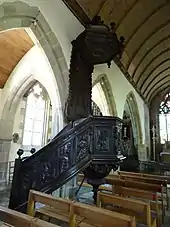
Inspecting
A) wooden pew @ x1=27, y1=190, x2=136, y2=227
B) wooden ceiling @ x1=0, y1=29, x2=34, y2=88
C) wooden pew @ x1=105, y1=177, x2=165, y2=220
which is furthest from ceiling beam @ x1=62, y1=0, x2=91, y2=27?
wooden pew @ x1=27, y1=190, x2=136, y2=227

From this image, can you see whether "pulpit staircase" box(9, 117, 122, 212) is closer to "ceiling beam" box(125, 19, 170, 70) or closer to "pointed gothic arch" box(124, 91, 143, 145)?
"ceiling beam" box(125, 19, 170, 70)

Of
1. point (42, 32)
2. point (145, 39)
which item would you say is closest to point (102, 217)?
point (42, 32)

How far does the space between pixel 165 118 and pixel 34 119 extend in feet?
30.4

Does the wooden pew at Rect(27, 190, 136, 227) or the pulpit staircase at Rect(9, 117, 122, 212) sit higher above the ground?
the pulpit staircase at Rect(9, 117, 122, 212)

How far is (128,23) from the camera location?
556 centimetres

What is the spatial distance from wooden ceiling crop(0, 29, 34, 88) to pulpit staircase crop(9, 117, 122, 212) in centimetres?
317

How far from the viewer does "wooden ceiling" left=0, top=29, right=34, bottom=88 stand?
4.82m

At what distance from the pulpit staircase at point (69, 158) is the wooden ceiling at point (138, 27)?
8.60 ft

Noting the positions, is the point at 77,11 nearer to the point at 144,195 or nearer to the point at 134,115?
the point at 144,195

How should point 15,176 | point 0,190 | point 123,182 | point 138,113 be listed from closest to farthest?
point 15,176, point 123,182, point 0,190, point 138,113

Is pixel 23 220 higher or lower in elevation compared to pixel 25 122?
lower

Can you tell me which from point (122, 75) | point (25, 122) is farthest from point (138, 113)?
point (25, 122)

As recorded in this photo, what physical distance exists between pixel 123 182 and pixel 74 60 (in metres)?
2.39

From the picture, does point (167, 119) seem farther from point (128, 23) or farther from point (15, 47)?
point (15, 47)
